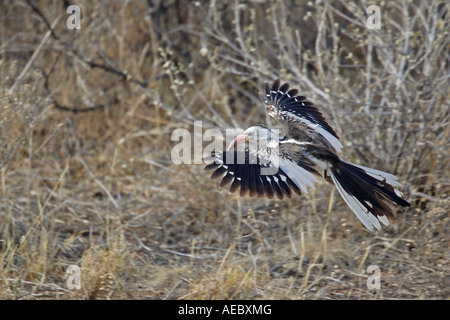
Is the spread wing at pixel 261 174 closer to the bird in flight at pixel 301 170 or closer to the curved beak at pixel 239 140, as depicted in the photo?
the bird in flight at pixel 301 170

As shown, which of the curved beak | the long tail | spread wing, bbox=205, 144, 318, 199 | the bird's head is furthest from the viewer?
the curved beak

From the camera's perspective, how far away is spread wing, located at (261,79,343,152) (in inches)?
151

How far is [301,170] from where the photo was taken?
143 inches

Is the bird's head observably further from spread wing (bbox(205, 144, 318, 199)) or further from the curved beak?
spread wing (bbox(205, 144, 318, 199))

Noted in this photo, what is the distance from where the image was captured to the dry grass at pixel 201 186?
3.68 meters

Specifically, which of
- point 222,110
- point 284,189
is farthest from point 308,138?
point 222,110

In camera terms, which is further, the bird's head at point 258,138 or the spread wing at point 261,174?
the bird's head at point 258,138

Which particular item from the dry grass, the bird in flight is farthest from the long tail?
the dry grass

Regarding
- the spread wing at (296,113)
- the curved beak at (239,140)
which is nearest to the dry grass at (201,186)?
the spread wing at (296,113)

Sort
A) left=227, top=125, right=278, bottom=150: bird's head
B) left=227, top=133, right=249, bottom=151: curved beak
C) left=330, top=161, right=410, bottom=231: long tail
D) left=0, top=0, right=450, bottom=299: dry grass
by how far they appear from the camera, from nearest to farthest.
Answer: left=330, top=161, right=410, bottom=231: long tail, left=0, top=0, right=450, bottom=299: dry grass, left=227, top=125, right=278, bottom=150: bird's head, left=227, top=133, right=249, bottom=151: curved beak

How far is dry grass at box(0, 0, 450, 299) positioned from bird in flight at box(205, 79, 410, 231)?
10.7 inches

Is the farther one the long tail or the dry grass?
the dry grass

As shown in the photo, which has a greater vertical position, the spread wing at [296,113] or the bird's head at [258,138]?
the spread wing at [296,113]

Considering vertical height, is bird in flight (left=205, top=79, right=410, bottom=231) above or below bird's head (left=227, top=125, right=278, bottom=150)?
below
